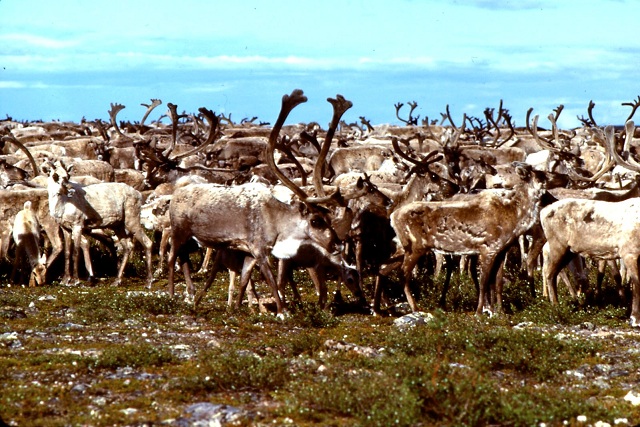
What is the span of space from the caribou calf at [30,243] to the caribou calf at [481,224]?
6.58 meters

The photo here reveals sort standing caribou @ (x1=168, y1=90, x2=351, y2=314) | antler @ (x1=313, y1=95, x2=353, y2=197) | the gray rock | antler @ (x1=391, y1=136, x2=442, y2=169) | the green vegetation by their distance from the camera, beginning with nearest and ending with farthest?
the green vegetation < the gray rock < standing caribou @ (x1=168, y1=90, x2=351, y2=314) < antler @ (x1=313, y1=95, x2=353, y2=197) < antler @ (x1=391, y1=136, x2=442, y2=169)

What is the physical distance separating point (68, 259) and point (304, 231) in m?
5.53

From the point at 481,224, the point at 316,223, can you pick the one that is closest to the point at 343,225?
the point at 316,223

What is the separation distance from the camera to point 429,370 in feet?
27.0

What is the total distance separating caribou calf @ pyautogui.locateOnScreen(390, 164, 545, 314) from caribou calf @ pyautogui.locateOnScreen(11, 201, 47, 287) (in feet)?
21.6

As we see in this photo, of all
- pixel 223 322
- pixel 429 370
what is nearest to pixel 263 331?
pixel 223 322

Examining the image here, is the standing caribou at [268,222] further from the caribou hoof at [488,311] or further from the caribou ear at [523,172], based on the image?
the caribou ear at [523,172]

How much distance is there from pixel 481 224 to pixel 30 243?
7.88m

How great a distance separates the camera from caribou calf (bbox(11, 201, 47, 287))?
640 inches

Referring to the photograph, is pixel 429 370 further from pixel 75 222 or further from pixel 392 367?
pixel 75 222

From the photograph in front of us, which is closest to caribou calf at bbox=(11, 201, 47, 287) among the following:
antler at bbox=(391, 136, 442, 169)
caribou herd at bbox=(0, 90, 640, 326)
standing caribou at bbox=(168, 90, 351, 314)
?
caribou herd at bbox=(0, 90, 640, 326)

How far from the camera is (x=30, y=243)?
1641 centimetres

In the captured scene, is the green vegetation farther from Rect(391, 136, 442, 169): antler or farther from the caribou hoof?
Rect(391, 136, 442, 169): antler

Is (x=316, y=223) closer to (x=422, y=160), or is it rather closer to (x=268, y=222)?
(x=268, y=222)
